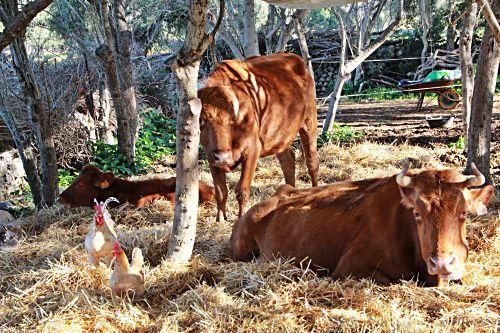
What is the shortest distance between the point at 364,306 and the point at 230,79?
3.29 metres

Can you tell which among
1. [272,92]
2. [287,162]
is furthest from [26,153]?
[287,162]

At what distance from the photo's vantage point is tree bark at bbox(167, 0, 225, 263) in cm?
388

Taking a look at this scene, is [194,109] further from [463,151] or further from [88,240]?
[463,151]

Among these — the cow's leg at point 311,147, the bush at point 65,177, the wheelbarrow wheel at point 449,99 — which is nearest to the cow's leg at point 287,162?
the cow's leg at point 311,147

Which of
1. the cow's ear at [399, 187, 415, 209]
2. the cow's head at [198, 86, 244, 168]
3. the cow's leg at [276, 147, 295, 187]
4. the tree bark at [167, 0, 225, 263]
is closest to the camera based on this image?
the cow's ear at [399, 187, 415, 209]

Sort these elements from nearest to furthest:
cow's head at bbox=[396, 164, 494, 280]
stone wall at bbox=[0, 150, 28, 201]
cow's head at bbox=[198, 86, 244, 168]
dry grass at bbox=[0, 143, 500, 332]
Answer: dry grass at bbox=[0, 143, 500, 332] < cow's head at bbox=[396, 164, 494, 280] < cow's head at bbox=[198, 86, 244, 168] < stone wall at bbox=[0, 150, 28, 201]

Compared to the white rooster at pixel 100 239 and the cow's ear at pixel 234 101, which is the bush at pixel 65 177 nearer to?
the cow's ear at pixel 234 101

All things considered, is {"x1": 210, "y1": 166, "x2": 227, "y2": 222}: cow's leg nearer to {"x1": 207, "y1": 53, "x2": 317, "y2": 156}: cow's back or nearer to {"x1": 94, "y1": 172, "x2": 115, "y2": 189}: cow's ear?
{"x1": 207, "y1": 53, "x2": 317, "y2": 156}: cow's back

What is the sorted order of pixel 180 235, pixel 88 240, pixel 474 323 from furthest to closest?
pixel 180 235, pixel 88 240, pixel 474 323

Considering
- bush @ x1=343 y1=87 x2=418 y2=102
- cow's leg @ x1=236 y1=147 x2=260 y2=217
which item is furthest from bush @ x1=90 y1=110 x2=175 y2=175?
bush @ x1=343 y1=87 x2=418 y2=102

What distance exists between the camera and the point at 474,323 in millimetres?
3000

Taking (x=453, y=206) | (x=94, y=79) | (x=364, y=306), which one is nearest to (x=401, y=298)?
(x=364, y=306)

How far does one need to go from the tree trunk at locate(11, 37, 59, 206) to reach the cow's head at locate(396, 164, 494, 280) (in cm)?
472

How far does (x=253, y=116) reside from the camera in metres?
5.80
